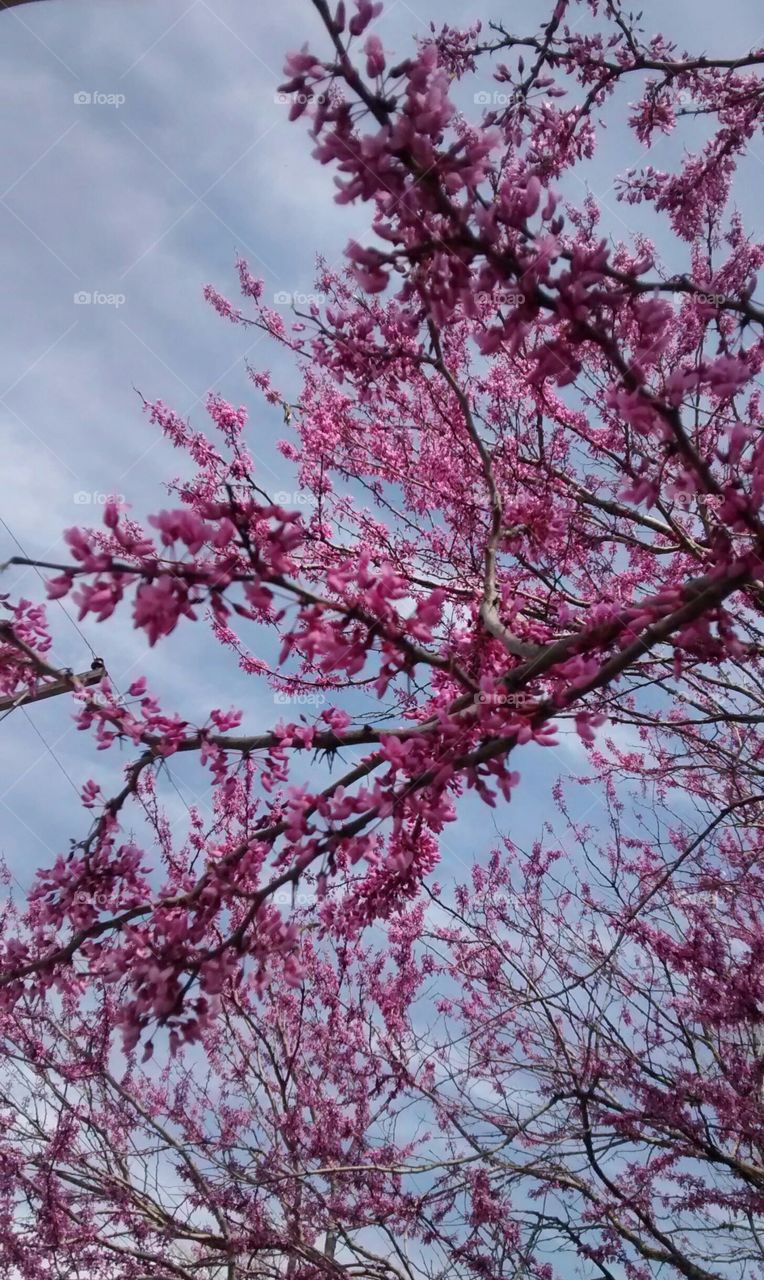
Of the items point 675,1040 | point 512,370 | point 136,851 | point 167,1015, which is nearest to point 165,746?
point 136,851

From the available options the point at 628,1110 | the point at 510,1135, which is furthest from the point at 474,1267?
the point at 510,1135

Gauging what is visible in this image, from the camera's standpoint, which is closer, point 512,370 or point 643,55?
point 643,55

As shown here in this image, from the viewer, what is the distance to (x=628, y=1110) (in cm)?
586

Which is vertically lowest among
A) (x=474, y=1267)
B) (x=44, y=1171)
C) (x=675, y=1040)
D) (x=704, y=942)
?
(x=44, y=1171)

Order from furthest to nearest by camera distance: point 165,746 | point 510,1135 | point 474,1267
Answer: point 474,1267
point 510,1135
point 165,746

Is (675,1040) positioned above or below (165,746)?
above

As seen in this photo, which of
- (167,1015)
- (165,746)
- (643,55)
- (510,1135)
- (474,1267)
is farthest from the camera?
(474,1267)

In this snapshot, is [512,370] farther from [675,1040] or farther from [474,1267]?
[474,1267]

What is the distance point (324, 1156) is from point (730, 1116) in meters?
3.18

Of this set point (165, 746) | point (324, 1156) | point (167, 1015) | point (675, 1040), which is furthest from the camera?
point (324, 1156)

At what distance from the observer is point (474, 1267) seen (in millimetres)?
5789

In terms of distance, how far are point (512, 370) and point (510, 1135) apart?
481 cm

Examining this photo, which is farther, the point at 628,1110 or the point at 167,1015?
the point at 628,1110

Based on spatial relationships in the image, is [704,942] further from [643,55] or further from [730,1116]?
[643,55]
